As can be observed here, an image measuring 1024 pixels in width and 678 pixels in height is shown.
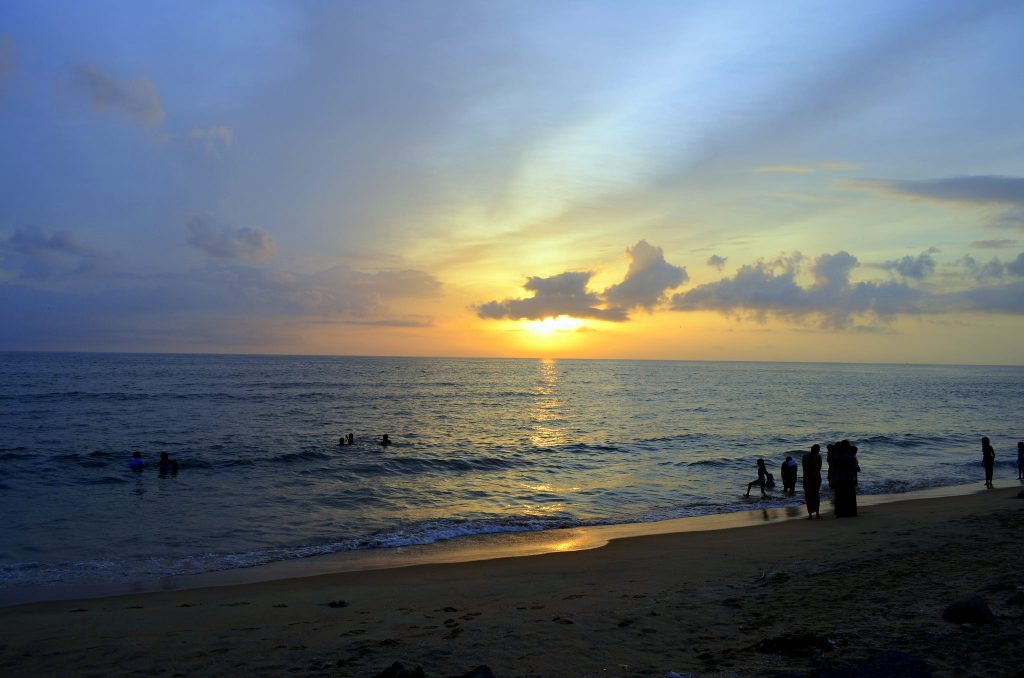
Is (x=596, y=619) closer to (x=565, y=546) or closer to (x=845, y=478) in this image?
(x=565, y=546)

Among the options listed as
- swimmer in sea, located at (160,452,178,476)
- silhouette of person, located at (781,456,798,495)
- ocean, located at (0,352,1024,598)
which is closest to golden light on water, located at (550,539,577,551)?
ocean, located at (0,352,1024,598)

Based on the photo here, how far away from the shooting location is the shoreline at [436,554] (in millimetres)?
12031

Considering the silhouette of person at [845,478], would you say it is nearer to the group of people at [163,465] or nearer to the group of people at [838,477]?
the group of people at [838,477]

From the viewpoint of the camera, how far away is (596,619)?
8156mm

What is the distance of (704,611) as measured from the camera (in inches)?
325

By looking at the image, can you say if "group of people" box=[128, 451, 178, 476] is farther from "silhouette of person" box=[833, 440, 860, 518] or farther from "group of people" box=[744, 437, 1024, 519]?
"silhouette of person" box=[833, 440, 860, 518]

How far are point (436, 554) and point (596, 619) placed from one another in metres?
7.58

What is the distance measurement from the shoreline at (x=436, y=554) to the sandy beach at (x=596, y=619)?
749 millimetres

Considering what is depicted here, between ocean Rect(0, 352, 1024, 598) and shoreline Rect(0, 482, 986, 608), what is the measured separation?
1.38 ft

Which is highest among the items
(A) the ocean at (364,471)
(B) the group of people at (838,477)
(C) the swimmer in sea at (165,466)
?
(B) the group of people at (838,477)

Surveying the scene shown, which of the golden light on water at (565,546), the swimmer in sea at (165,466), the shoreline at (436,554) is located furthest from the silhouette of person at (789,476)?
the swimmer in sea at (165,466)

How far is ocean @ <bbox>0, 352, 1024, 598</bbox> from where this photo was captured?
52.4ft

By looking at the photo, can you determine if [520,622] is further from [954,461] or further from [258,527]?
[954,461]

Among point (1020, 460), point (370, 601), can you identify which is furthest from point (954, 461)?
point (370, 601)
